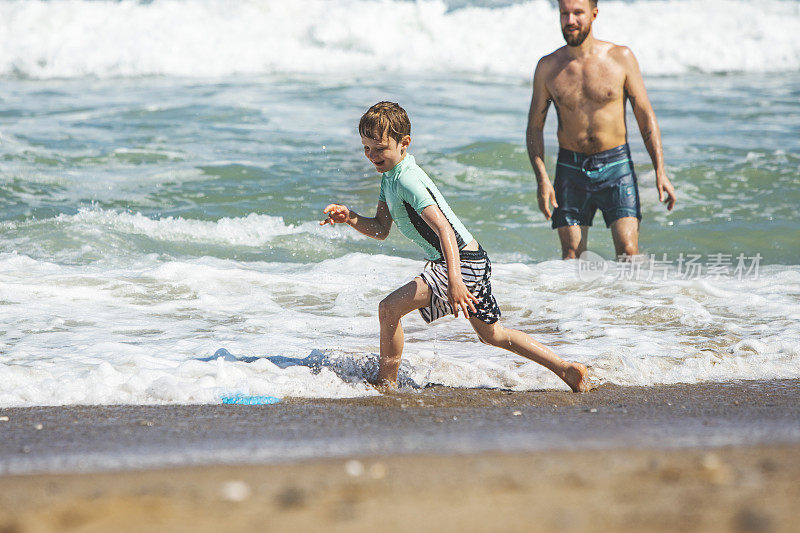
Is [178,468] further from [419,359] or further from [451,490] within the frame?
[419,359]

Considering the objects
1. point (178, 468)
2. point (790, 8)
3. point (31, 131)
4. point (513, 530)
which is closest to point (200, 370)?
point (178, 468)

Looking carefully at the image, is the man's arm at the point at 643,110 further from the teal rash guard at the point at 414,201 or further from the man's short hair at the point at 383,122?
the man's short hair at the point at 383,122

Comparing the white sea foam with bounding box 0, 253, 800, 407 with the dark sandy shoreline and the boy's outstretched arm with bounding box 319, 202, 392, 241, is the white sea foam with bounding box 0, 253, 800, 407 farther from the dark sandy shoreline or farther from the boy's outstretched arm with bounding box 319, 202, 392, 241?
the boy's outstretched arm with bounding box 319, 202, 392, 241

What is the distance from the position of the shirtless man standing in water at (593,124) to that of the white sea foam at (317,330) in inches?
22.5

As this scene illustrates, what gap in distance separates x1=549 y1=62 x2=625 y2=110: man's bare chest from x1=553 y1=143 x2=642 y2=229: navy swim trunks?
0.34 m

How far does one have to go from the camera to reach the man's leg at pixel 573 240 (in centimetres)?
591

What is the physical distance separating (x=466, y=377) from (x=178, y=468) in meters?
2.08

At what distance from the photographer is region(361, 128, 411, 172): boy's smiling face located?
361 centimetres

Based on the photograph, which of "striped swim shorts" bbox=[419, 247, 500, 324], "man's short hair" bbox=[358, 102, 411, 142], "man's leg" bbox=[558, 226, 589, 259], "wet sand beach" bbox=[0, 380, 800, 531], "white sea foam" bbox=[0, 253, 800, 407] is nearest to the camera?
"wet sand beach" bbox=[0, 380, 800, 531]

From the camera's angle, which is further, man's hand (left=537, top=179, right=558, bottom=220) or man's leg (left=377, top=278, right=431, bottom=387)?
man's hand (left=537, top=179, right=558, bottom=220)

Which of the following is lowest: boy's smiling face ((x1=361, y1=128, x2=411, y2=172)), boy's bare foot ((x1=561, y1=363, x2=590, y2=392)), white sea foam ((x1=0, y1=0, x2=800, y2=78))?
boy's bare foot ((x1=561, y1=363, x2=590, y2=392))

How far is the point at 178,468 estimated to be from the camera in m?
2.33

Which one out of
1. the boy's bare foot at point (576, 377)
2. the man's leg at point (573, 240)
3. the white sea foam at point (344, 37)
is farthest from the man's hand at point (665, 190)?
the white sea foam at point (344, 37)

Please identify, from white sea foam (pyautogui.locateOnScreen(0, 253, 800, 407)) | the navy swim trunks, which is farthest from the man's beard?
white sea foam (pyautogui.locateOnScreen(0, 253, 800, 407))
